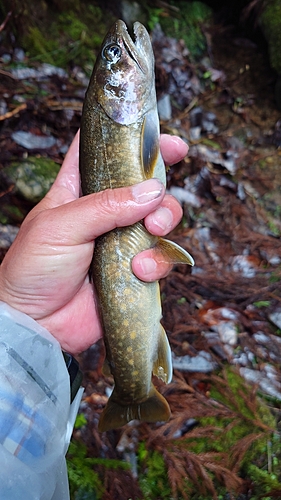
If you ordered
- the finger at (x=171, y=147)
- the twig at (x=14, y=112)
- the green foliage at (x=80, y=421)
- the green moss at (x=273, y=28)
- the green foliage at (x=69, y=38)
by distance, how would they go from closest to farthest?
the finger at (x=171, y=147) → the green foliage at (x=80, y=421) → the twig at (x=14, y=112) → the green foliage at (x=69, y=38) → the green moss at (x=273, y=28)

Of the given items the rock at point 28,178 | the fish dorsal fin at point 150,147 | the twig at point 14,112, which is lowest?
the rock at point 28,178

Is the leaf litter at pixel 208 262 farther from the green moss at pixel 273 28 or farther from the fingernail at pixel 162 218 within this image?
the fingernail at pixel 162 218

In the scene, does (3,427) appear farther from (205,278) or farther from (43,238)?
(205,278)

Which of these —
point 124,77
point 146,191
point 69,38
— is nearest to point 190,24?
point 69,38

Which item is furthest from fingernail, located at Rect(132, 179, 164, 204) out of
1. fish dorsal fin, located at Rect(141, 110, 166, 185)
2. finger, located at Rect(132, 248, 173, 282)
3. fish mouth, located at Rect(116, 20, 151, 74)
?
fish mouth, located at Rect(116, 20, 151, 74)

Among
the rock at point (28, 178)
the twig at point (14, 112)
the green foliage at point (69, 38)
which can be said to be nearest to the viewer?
the rock at point (28, 178)

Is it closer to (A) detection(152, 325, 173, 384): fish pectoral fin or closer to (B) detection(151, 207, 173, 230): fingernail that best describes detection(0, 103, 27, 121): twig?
(B) detection(151, 207, 173, 230): fingernail

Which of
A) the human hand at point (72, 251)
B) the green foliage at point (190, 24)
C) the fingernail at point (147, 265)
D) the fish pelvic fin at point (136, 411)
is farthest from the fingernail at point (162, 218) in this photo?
the green foliage at point (190, 24)

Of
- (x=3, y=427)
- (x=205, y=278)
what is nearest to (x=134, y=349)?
(x=3, y=427)
